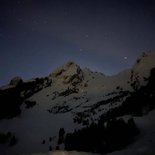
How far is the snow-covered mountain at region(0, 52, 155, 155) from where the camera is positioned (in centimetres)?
2868

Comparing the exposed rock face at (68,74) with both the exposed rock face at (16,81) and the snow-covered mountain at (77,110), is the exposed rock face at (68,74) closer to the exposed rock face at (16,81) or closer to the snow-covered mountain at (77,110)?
the snow-covered mountain at (77,110)

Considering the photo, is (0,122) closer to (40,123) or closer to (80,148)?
(40,123)

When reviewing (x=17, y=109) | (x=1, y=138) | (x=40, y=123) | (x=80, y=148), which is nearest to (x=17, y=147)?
(x=1, y=138)

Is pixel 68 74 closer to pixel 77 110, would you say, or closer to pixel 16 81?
pixel 16 81

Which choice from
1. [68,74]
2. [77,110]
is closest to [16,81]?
[68,74]

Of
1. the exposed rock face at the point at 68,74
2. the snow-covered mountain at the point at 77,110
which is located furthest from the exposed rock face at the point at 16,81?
the exposed rock face at the point at 68,74

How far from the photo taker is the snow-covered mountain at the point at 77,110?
2868cm

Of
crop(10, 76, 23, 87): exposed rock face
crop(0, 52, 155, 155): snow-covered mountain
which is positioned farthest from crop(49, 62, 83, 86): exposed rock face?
crop(10, 76, 23, 87): exposed rock face

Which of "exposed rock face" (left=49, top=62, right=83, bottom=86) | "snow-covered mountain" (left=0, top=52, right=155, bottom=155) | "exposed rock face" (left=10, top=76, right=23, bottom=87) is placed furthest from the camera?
"exposed rock face" (left=49, top=62, right=83, bottom=86)

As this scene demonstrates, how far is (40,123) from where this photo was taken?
56.3 metres

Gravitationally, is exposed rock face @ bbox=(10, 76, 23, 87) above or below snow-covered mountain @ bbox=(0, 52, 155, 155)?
above

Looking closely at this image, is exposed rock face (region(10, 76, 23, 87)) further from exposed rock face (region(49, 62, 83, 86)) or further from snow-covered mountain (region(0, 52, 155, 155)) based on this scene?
exposed rock face (region(49, 62, 83, 86))

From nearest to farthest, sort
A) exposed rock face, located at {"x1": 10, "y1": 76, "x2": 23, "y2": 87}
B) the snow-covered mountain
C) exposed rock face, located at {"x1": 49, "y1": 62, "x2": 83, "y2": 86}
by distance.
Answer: the snow-covered mountain, exposed rock face, located at {"x1": 10, "y1": 76, "x2": 23, "y2": 87}, exposed rock face, located at {"x1": 49, "y1": 62, "x2": 83, "y2": 86}

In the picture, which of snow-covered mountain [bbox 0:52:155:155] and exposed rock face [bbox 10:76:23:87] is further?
exposed rock face [bbox 10:76:23:87]
